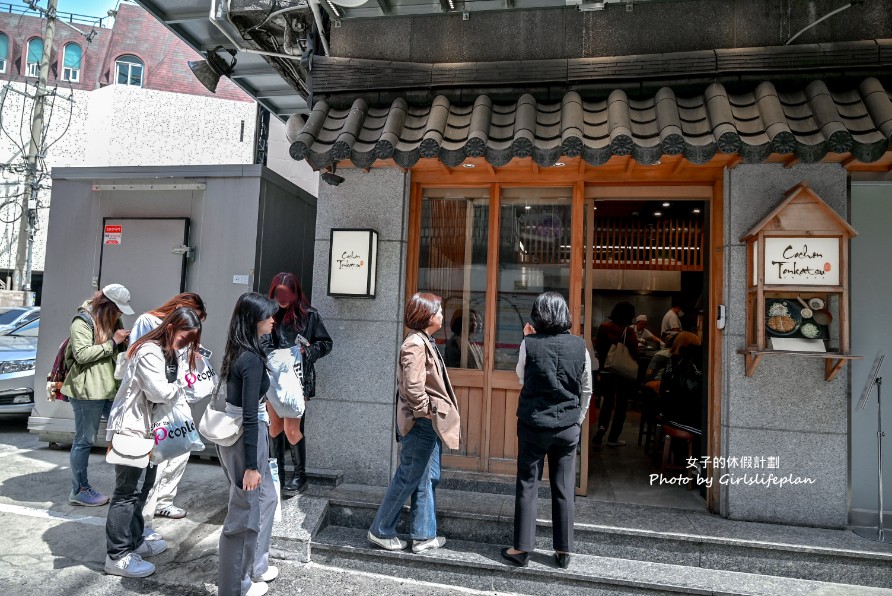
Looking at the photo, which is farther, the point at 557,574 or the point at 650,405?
the point at 650,405

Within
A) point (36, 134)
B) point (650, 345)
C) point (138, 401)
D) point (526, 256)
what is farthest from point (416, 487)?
point (36, 134)

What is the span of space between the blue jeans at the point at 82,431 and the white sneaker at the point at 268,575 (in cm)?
234

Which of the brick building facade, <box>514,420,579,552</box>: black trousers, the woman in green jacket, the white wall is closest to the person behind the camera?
<box>514,420,579,552</box>: black trousers

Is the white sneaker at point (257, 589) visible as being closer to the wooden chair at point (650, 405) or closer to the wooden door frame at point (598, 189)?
the wooden door frame at point (598, 189)

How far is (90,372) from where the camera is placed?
4.81 m

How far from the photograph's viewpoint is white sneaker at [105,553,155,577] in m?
3.76

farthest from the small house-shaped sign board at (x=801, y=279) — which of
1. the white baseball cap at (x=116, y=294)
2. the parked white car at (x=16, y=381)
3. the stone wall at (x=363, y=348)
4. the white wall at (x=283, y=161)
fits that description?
the parked white car at (x=16, y=381)

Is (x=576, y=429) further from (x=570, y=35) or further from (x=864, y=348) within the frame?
(x=570, y=35)

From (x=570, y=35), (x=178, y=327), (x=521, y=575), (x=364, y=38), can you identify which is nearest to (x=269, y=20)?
(x=364, y=38)

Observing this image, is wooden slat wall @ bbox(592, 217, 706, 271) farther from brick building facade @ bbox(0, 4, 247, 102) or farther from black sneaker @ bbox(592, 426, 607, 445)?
brick building facade @ bbox(0, 4, 247, 102)

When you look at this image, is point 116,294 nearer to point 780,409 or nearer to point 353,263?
point 353,263

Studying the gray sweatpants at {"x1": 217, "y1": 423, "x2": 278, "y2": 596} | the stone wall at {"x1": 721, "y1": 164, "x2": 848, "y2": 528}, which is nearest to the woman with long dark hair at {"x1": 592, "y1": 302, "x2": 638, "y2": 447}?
the stone wall at {"x1": 721, "y1": 164, "x2": 848, "y2": 528}

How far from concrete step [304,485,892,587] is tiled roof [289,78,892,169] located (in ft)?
9.19

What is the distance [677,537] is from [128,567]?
157 inches
